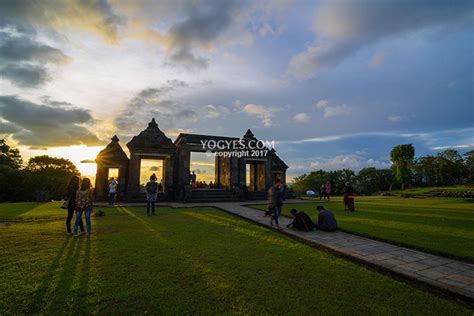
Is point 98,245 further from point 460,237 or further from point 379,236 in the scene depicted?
point 460,237

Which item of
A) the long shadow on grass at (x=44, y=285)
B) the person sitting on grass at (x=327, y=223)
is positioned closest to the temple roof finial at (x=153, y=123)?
the long shadow on grass at (x=44, y=285)

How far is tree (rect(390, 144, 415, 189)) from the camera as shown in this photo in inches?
1994

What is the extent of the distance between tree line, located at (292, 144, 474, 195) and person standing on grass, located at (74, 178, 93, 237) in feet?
166

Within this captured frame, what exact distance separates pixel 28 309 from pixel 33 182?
39.1 meters

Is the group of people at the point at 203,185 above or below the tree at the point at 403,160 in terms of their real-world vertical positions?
below

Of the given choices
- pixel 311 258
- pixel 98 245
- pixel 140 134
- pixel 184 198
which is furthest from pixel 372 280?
pixel 140 134

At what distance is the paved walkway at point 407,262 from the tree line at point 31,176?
34514 mm

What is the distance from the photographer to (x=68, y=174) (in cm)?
3609

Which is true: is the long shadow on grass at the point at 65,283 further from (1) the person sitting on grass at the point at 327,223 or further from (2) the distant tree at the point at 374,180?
(2) the distant tree at the point at 374,180

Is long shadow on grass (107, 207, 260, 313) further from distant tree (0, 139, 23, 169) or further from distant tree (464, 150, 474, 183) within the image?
distant tree (464, 150, 474, 183)

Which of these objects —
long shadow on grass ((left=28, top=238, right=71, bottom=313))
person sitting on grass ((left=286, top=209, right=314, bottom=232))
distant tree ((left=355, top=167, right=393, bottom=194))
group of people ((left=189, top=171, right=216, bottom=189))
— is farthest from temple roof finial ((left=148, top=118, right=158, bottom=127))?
distant tree ((left=355, top=167, right=393, bottom=194))

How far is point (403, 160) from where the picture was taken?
5072cm

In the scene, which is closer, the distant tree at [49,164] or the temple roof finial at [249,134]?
the temple roof finial at [249,134]

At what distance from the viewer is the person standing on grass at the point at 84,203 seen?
273 inches
